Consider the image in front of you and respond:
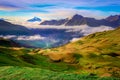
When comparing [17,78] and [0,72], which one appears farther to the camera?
[0,72]

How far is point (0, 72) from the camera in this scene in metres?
55.1

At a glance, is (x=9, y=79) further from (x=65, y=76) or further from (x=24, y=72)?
(x=65, y=76)

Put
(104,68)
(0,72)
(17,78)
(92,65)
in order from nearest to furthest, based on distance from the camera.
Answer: (17,78) → (0,72) → (104,68) → (92,65)

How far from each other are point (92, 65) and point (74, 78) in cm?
13446

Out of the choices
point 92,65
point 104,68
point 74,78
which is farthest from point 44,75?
point 92,65

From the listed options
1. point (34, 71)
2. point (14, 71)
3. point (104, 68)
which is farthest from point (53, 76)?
point (104, 68)

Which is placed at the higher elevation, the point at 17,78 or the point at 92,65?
the point at 17,78

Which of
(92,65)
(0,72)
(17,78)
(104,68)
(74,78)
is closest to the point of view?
(74,78)

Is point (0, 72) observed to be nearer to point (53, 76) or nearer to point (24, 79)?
point (24, 79)

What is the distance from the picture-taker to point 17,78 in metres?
51.0

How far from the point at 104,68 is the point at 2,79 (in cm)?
11852

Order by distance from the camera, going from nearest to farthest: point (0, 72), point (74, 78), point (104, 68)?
point (74, 78), point (0, 72), point (104, 68)

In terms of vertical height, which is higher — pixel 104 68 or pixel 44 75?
pixel 44 75

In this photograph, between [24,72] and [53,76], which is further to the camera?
[24,72]
